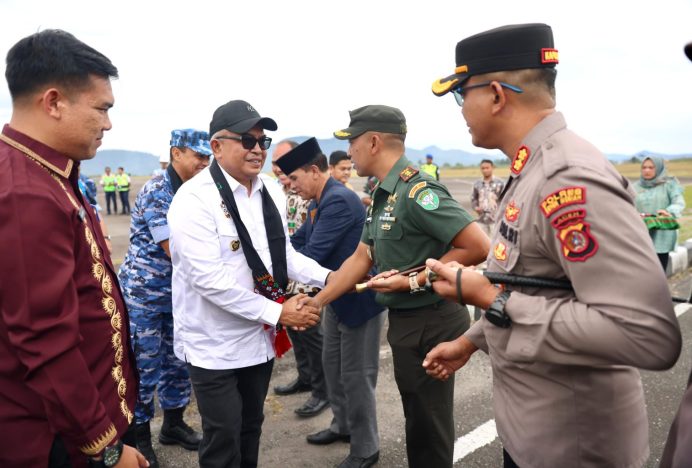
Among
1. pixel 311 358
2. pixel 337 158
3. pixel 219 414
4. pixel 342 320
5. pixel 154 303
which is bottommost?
pixel 311 358

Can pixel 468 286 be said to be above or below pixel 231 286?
above

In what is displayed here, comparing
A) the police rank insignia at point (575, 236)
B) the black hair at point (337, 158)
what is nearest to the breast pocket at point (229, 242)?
the police rank insignia at point (575, 236)

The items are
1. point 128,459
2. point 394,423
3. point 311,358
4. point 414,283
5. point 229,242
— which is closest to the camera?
point 128,459

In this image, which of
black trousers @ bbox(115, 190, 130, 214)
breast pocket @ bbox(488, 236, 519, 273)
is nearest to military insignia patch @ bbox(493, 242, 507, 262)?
breast pocket @ bbox(488, 236, 519, 273)

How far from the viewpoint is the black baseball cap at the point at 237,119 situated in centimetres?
297

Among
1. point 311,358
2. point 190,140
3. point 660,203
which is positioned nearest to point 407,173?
→ point 190,140

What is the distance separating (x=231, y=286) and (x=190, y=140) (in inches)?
69.3

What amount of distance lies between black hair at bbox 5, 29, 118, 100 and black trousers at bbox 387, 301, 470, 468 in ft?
6.88

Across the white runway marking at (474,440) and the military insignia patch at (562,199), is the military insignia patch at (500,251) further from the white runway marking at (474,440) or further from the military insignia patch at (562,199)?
the white runway marking at (474,440)

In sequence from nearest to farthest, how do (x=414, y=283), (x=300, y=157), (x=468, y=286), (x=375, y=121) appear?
1. (x=468, y=286)
2. (x=414, y=283)
3. (x=375, y=121)
4. (x=300, y=157)

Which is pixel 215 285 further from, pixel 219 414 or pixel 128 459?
pixel 128 459

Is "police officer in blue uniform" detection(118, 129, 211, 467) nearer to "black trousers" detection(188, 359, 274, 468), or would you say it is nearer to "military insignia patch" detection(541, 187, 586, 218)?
"black trousers" detection(188, 359, 274, 468)

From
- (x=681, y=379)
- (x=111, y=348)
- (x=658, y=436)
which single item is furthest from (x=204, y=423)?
(x=681, y=379)

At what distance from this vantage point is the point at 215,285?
2.73 m
